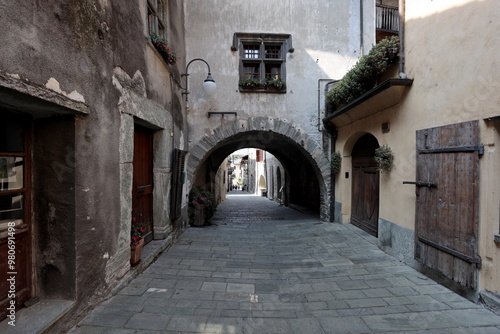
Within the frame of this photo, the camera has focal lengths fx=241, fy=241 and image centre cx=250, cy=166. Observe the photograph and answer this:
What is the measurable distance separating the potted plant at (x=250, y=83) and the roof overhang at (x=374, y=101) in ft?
6.79

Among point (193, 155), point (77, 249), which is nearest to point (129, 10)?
point (77, 249)

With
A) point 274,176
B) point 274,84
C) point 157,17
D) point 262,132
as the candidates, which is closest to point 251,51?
point 274,84

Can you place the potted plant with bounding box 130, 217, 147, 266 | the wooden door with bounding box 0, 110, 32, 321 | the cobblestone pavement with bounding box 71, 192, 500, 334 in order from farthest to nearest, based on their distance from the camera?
the potted plant with bounding box 130, 217, 147, 266 → the cobblestone pavement with bounding box 71, 192, 500, 334 → the wooden door with bounding box 0, 110, 32, 321

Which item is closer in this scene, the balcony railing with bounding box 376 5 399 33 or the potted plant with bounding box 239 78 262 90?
the potted plant with bounding box 239 78 262 90

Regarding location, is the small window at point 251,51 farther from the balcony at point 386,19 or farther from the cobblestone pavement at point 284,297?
the cobblestone pavement at point 284,297

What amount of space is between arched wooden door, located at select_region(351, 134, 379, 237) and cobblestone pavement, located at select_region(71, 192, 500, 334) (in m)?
1.09

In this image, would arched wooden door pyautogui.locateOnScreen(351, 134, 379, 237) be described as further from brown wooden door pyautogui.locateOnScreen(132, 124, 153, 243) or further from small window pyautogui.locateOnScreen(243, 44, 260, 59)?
brown wooden door pyautogui.locateOnScreen(132, 124, 153, 243)

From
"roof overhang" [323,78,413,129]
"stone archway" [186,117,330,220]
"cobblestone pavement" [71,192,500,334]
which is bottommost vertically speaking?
"cobblestone pavement" [71,192,500,334]

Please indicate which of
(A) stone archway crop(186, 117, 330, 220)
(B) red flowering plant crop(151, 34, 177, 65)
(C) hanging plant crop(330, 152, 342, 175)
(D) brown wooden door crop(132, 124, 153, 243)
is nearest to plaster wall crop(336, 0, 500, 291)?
(C) hanging plant crop(330, 152, 342, 175)

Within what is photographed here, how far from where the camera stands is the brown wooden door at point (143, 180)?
3.77m

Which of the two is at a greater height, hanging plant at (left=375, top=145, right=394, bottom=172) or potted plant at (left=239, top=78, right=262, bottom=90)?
potted plant at (left=239, top=78, right=262, bottom=90)

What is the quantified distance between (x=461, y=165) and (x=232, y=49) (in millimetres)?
5611

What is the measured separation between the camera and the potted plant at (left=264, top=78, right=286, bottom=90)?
21.0 feet

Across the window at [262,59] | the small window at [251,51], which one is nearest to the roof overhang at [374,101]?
the window at [262,59]
